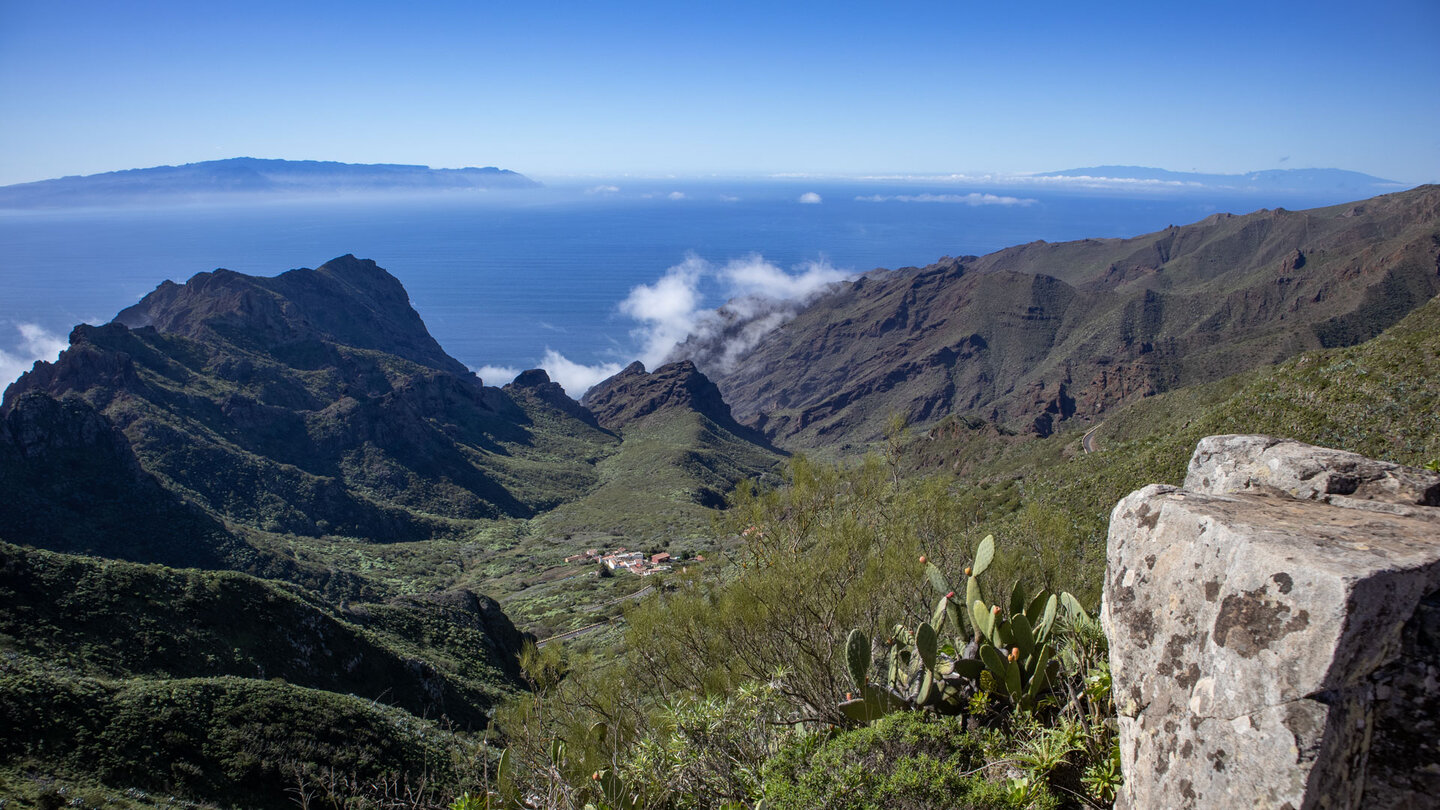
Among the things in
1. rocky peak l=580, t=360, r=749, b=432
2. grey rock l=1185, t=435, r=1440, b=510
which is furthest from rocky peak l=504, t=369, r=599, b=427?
grey rock l=1185, t=435, r=1440, b=510

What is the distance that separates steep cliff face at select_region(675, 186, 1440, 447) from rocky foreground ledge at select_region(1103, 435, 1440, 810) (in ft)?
256

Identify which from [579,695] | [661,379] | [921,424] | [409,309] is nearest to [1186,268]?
[921,424]

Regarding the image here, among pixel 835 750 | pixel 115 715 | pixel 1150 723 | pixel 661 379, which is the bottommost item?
pixel 661 379

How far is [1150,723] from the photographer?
13.2 ft

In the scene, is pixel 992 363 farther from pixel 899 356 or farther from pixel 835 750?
pixel 835 750

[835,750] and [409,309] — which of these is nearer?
[835,750]

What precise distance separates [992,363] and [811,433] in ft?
116

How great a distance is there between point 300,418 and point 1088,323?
392 ft

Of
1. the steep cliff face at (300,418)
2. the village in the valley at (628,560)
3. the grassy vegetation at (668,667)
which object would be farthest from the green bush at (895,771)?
the steep cliff face at (300,418)

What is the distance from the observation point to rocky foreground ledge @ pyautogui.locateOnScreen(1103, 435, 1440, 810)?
3.18 metres

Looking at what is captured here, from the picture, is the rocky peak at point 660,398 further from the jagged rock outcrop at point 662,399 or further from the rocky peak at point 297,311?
the rocky peak at point 297,311

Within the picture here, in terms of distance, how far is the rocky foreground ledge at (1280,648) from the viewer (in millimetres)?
3176

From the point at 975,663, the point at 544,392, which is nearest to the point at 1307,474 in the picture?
the point at 975,663

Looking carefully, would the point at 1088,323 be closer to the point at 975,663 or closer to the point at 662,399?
the point at 662,399
